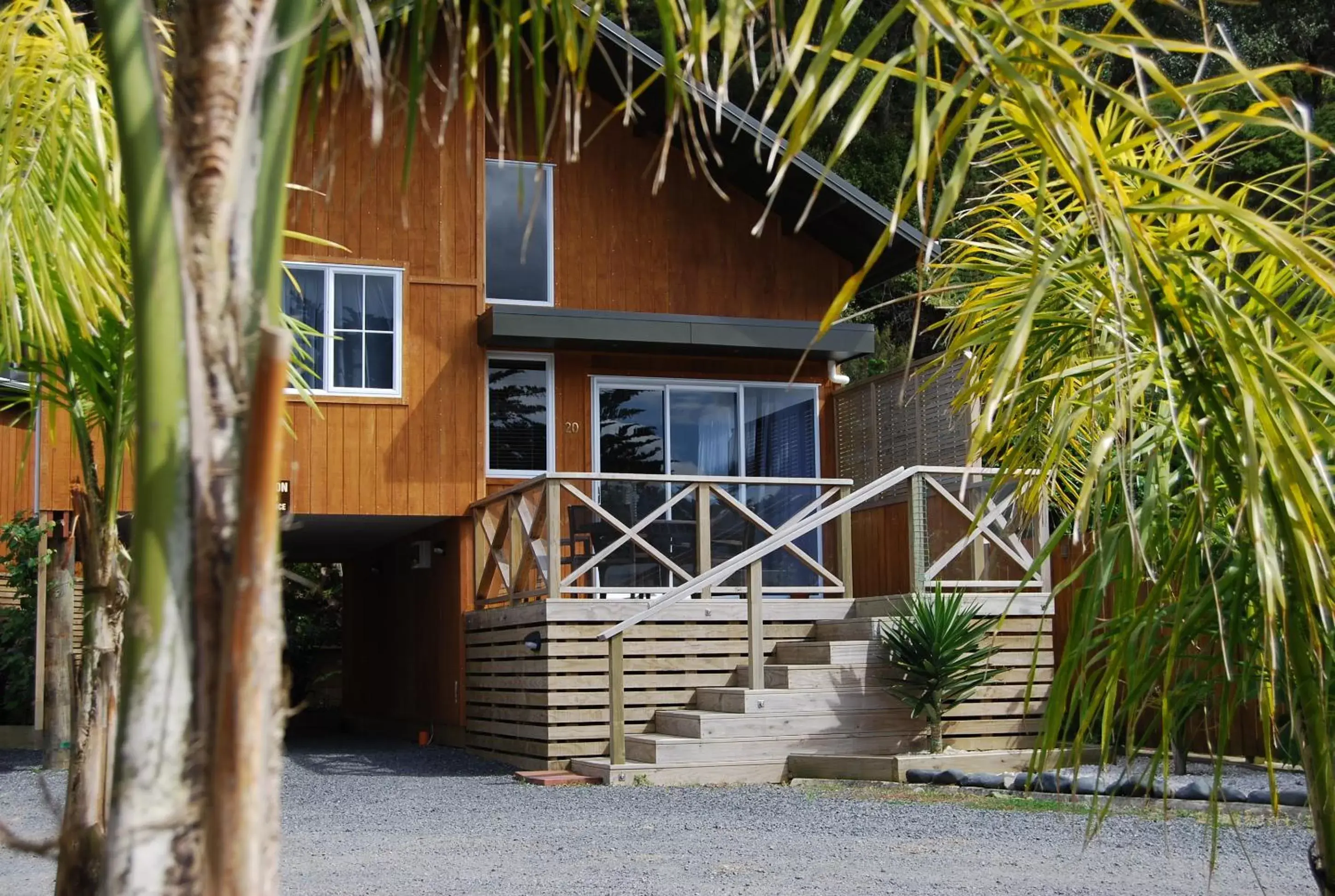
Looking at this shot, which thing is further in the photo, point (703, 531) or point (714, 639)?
point (703, 531)

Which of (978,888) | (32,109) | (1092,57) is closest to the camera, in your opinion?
(1092,57)

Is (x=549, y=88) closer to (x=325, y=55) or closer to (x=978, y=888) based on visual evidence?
(x=978, y=888)

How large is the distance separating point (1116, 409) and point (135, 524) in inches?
74.4

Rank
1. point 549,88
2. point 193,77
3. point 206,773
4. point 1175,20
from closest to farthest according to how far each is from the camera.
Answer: point 206,773, point 193,77, point 549,88, point 1175,20

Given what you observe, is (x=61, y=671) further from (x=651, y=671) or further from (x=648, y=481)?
(x=648, y=481)

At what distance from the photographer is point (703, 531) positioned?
1227 cm

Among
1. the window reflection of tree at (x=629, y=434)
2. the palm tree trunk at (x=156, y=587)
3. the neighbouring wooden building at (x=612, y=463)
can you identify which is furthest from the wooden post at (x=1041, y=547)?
the palm tree trunk at (x=156, y=587)

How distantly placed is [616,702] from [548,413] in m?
4.40

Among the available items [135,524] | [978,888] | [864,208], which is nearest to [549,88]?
[864,208]

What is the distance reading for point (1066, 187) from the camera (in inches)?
149

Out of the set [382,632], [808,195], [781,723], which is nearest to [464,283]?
[808,195]

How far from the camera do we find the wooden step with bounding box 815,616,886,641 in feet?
36.2

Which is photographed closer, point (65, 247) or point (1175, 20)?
point (65, 247)

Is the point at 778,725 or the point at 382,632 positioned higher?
the point at 382,632
